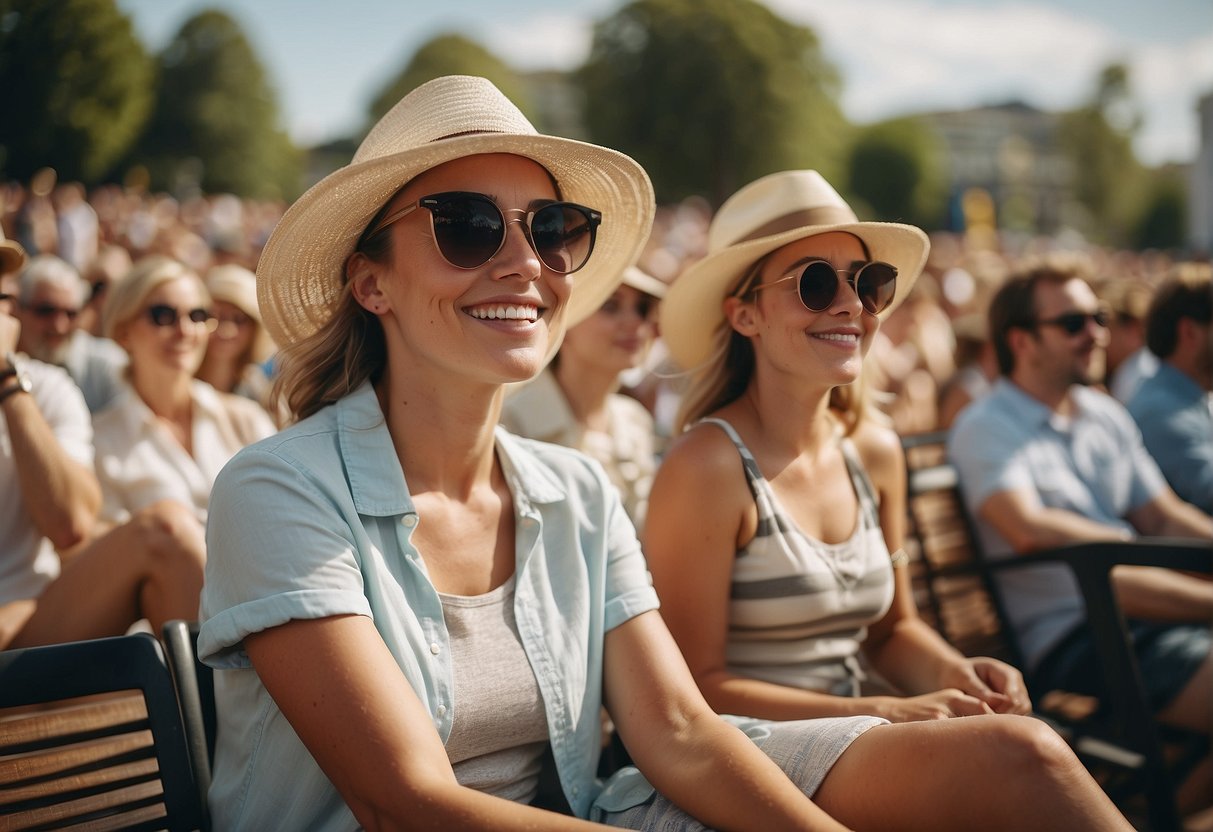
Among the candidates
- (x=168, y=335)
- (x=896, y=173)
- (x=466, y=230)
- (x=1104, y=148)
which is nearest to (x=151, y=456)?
(x=168, y=335)

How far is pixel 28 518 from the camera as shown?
324 centimetres

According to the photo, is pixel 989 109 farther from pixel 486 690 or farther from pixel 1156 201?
pixel 486 690

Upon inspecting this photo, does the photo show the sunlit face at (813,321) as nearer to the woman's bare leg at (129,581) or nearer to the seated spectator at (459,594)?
the seated spectator at (459,594)

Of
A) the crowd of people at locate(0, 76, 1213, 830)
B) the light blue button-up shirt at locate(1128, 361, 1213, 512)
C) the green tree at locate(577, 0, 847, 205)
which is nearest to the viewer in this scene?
the crowd of people at locate(0, 76, 1213, 830)

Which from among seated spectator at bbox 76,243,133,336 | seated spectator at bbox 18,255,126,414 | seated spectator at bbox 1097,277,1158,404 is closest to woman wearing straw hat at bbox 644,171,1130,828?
seated spectator at bbox 18,255,126,414

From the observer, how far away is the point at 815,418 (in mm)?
2861

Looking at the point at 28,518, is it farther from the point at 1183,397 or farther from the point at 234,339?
the point at 1183,397

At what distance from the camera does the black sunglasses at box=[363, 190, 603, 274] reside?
1.97 meters

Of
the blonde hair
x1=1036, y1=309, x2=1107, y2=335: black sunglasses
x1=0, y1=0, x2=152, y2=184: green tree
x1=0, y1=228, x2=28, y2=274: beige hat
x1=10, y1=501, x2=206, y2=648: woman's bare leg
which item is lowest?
x1=1036, y1=309, x2=1107, y2=335: black sunglasses

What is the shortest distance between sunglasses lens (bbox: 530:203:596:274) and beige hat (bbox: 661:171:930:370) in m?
0.73

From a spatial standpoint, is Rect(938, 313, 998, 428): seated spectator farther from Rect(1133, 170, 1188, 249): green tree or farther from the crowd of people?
Rect(1133, 170, 1188, 249): green tree

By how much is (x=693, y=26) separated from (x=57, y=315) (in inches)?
1966

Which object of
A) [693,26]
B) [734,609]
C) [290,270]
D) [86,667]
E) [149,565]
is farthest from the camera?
[693,26]

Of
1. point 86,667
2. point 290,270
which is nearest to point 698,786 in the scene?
point 86,667
